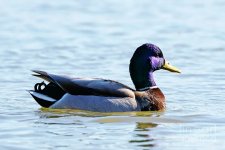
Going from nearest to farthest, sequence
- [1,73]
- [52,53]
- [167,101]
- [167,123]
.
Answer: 1. [167,123]
2. [167,101]
3. [1,73]
4. [52,53]

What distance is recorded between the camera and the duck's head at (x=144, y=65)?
14.9 metres

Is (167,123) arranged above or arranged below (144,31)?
below

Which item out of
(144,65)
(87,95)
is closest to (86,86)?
(87,95)

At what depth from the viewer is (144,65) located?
15.0 meters

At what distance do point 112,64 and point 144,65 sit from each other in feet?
12.6

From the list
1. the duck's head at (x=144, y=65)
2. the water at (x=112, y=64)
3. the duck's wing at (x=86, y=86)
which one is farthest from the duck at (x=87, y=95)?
the duck's head at (x=144, y=65)

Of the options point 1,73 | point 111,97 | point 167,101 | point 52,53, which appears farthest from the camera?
point 52,53

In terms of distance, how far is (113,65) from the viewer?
18672 millimetres

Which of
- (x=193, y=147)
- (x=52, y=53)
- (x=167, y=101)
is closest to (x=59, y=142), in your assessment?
(x=193, y=147)

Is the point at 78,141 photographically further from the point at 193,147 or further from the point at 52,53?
the point at 52,53

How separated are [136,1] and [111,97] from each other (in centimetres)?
1512

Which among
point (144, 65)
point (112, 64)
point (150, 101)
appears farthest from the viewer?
point (112, 64)

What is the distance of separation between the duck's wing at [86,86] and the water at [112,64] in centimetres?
33

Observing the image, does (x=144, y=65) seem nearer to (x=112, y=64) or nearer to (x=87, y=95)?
(x=87, y=95)
